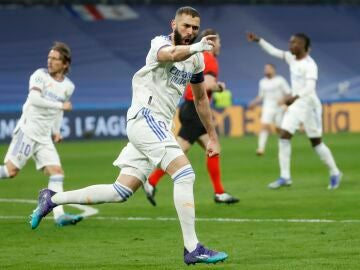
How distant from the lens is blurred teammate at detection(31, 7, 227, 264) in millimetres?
9461

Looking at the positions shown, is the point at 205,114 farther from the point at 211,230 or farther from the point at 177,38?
the point at 211,230

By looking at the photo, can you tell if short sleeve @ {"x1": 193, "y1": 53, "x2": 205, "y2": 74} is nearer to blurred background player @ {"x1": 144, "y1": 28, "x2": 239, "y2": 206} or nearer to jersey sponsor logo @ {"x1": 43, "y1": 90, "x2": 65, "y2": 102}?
jersey sponsor logo @ {"x1": 43, "y1": 90, "x2": 65, "y2": 102}

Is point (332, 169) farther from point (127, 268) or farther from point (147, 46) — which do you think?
point (147, 46)

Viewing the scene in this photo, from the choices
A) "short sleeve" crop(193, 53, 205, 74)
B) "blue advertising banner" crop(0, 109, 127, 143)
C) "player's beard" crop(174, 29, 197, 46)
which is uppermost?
"player's beard" crop(174, 29, 197, 46)

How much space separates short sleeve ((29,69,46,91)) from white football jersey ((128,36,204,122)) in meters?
3.41

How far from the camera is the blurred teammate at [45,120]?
42.9 feet

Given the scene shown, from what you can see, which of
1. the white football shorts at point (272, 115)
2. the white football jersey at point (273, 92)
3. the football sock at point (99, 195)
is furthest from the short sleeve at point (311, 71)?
the white football jersey at point (273, 92)

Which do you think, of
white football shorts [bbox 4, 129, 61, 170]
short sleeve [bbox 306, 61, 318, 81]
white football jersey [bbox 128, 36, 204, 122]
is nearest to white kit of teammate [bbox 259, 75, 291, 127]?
short sleeve [bbox 306, 61, 318, 81]

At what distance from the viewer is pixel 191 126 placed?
15.8 meters

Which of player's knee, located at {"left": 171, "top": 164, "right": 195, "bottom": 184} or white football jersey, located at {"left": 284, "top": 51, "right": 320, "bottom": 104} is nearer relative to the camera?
player's knee, located at {"left": 171, "top": 164, "right": 195, "bottom": 184}

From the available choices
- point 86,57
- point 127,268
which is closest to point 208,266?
point 127,268

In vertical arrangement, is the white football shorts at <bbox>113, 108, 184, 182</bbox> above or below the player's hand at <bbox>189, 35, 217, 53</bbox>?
below

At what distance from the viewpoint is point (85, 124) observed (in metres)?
33.8

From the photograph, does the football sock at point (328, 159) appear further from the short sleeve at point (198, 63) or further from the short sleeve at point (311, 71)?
the short sleeve at point (198, 63)
